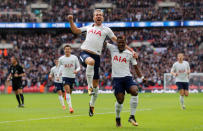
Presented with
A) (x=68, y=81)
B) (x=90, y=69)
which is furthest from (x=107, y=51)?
(x=90, y=69)

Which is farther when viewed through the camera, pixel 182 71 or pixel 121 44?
pixel 182 71

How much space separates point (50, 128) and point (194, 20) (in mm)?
45451

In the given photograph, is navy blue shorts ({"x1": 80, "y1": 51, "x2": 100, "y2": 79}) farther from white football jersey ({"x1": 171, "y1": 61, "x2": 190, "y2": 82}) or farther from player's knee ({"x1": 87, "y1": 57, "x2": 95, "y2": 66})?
white football jersey ({"x1": 171, "y1": 61, "x2": 190, "y2": 82})

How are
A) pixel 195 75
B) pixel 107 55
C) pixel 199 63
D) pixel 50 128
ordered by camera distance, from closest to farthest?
1. pixel 50 128
2. pixel 195 75
3. pixel 199 63
4. pixel 107 55

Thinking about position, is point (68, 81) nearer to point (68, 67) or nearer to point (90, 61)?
point (68, 67)

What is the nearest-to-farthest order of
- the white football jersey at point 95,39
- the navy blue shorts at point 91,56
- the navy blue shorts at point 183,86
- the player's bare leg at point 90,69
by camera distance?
the player's bare leg at point 90,69
the navy blue shorts at point 91,56
the white football jersey at point 95,39
the navy blue shorts at point 183,86

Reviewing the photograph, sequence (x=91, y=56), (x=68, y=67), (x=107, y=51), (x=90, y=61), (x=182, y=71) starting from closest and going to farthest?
(x=90, y=61) < (x=91, y=56) < (x=68, y=67) < (x=182, y=71) < (x=107, y=51)

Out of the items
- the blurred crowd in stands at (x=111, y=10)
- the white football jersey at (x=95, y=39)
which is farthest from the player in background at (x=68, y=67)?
the blurred crowd in stands at (x=111, y=10)

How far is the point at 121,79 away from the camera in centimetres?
1290

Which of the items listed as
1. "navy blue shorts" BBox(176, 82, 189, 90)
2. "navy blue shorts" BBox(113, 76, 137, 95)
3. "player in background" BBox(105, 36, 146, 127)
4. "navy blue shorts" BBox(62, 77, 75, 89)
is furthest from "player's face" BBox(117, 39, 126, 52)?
"navy blue shorts" BBox(176, 82, 189, 90)

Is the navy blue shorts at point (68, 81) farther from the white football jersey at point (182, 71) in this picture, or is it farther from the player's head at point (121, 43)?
the player's head at point (121, 43)

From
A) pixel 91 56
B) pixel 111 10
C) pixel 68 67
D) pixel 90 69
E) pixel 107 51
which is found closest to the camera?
pixel 90 69

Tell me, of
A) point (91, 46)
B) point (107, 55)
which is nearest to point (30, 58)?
point (107, 55)

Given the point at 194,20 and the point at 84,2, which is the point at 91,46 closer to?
the point at 194,20
